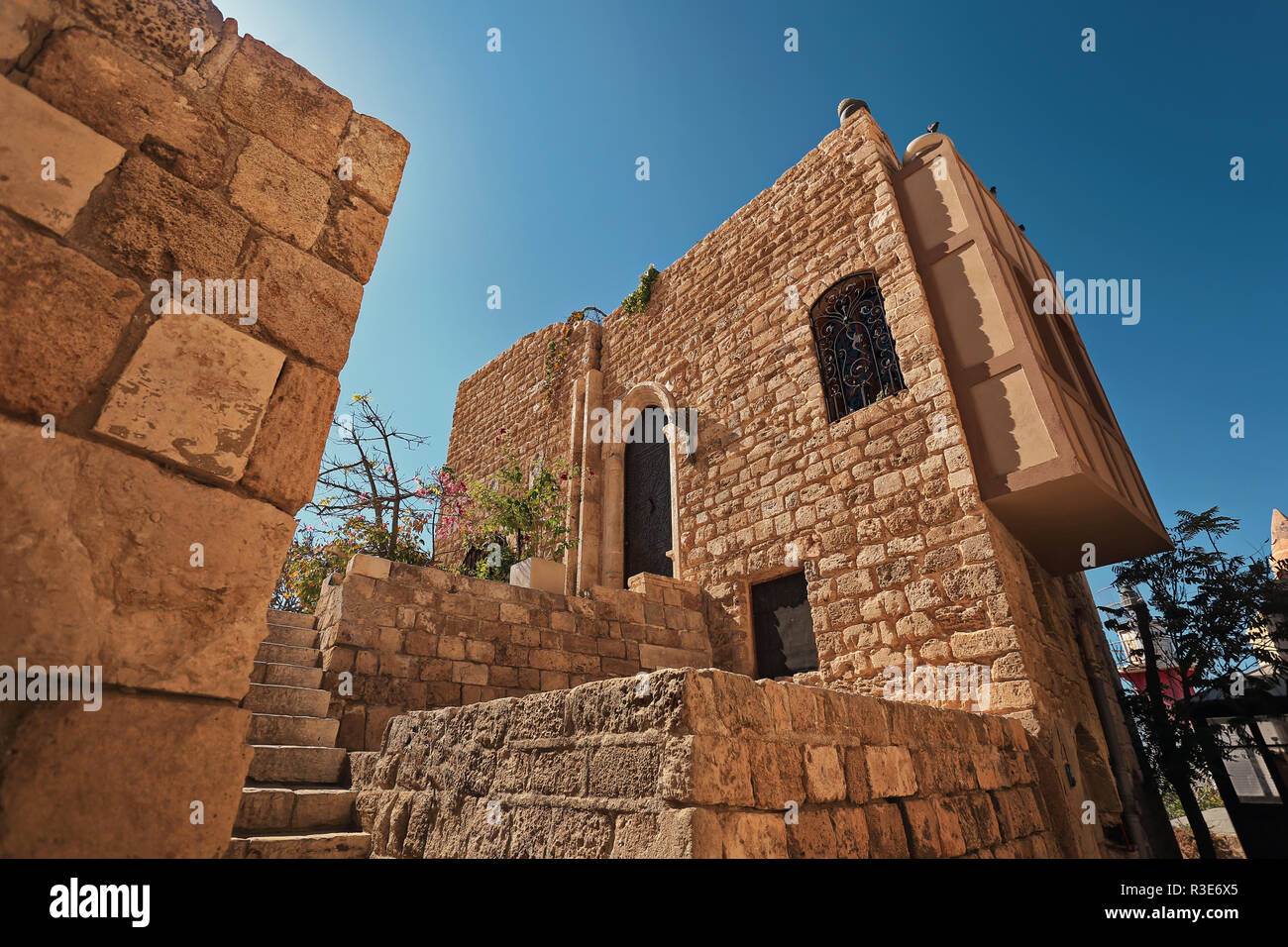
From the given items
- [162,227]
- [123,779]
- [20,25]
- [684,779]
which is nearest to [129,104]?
[20,25]

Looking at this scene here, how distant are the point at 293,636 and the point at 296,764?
1368 mm

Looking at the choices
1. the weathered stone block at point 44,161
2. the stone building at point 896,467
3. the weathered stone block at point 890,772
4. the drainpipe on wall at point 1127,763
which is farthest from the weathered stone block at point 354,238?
the drainpipe on wall at point 1127,763

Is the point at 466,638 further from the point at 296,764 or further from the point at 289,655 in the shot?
the point at 296,764

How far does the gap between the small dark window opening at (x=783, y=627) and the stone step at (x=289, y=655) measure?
157 inches

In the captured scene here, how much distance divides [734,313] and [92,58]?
678 centimetres

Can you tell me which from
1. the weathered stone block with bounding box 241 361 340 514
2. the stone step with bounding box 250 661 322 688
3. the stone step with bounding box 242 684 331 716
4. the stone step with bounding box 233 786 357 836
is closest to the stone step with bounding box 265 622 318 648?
the stone step with bounding box 250 661 322 688

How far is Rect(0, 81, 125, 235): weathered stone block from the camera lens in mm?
1171

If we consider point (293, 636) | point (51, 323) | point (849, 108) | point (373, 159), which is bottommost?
point (293, 636)

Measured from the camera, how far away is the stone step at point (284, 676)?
390 cm

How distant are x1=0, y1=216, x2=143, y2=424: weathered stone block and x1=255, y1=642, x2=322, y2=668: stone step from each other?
3.64 metres

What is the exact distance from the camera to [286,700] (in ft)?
12.4
